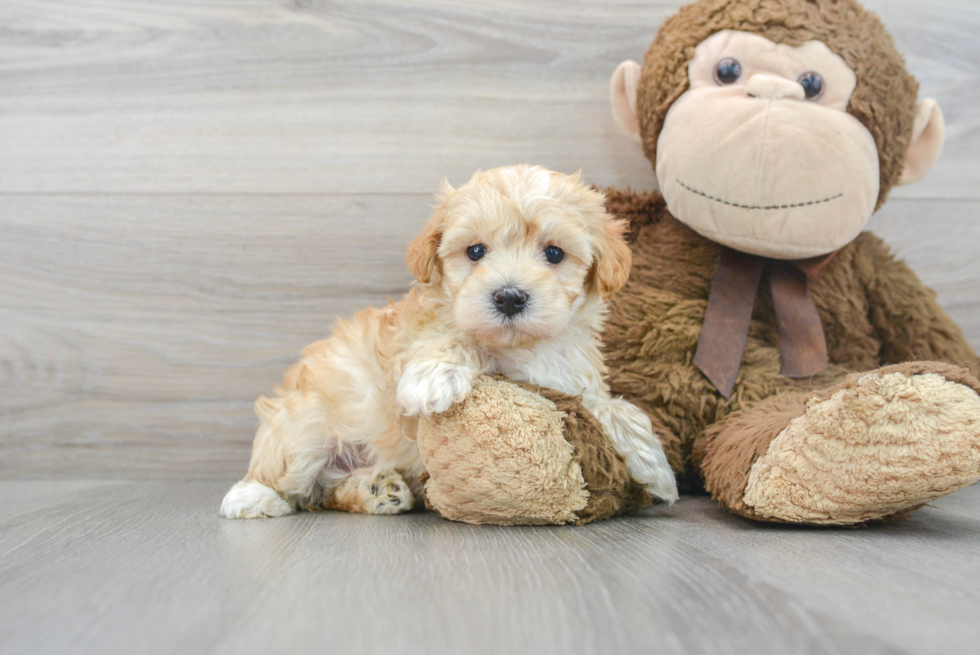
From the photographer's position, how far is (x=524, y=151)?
1837mm

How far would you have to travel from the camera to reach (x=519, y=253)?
3.97ft

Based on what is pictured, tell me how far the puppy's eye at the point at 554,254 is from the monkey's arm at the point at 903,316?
0.79 m

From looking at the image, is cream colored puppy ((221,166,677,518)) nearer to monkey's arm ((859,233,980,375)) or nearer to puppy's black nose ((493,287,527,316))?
puppy's black nose ((493,287,527,316))

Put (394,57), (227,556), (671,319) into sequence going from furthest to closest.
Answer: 1. (394,57)
2. (671,319)
3. (227,556)

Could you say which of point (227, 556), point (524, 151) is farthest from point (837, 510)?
point (524, 151)

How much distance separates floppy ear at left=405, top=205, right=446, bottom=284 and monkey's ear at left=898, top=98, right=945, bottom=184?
3.42 ft

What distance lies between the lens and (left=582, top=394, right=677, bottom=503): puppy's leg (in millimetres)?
1266

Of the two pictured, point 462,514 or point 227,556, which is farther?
point 462,514

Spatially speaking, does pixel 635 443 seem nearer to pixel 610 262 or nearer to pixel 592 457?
pixel 592 457

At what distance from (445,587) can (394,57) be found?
143 centimetres

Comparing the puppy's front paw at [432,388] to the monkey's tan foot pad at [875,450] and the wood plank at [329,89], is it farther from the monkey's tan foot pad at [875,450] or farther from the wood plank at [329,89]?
the wood plank at [329,89]

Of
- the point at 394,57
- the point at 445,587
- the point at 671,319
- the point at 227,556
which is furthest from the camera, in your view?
the point at 394,57

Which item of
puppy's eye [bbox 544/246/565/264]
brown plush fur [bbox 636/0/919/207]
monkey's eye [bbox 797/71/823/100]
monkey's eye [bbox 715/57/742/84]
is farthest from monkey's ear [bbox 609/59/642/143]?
puppy's eye [bbox 544/246/565/264]

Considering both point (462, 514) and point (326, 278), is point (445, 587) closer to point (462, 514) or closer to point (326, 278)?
point (462, 514)
